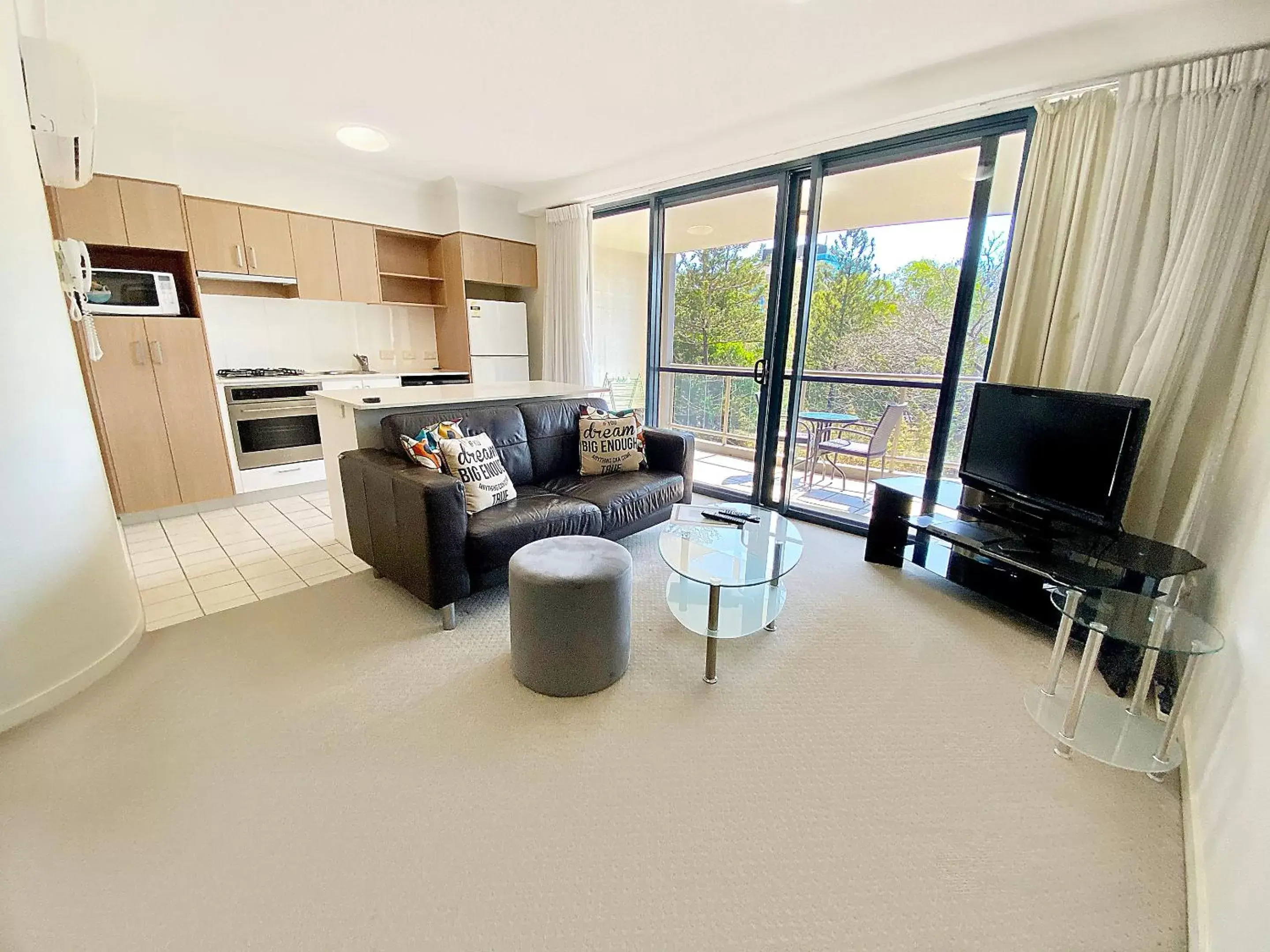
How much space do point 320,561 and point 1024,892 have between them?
3.23m

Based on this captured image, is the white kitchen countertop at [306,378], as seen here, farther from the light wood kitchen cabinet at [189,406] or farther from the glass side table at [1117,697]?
the glass side table at [1117,697]

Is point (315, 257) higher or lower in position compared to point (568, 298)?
higher

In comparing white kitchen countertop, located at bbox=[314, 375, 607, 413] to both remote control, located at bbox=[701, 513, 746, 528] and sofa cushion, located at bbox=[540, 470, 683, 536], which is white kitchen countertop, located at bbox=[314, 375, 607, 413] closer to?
sofa cushion, located at bbox=[540, 470, 683, 536]

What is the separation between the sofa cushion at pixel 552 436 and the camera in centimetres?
305

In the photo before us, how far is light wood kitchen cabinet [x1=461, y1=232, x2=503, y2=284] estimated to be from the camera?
181 inches

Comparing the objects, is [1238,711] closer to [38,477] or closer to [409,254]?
[38,477]

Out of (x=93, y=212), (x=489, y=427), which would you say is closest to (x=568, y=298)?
(x=489, y=427)

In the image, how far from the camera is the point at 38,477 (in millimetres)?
1737

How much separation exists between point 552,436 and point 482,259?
2512 millimetres

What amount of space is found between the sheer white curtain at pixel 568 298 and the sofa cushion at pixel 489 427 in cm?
195

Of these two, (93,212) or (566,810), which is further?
(93,212)

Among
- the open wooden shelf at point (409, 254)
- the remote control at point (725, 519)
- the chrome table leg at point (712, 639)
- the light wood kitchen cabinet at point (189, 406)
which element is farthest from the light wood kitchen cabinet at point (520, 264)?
the chrome table leg at point (712, 639)

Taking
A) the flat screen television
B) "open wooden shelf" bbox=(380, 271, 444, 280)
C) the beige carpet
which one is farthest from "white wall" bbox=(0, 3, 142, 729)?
the flat screen television

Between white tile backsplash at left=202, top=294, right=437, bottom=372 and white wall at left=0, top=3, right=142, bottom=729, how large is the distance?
78.1 inches
